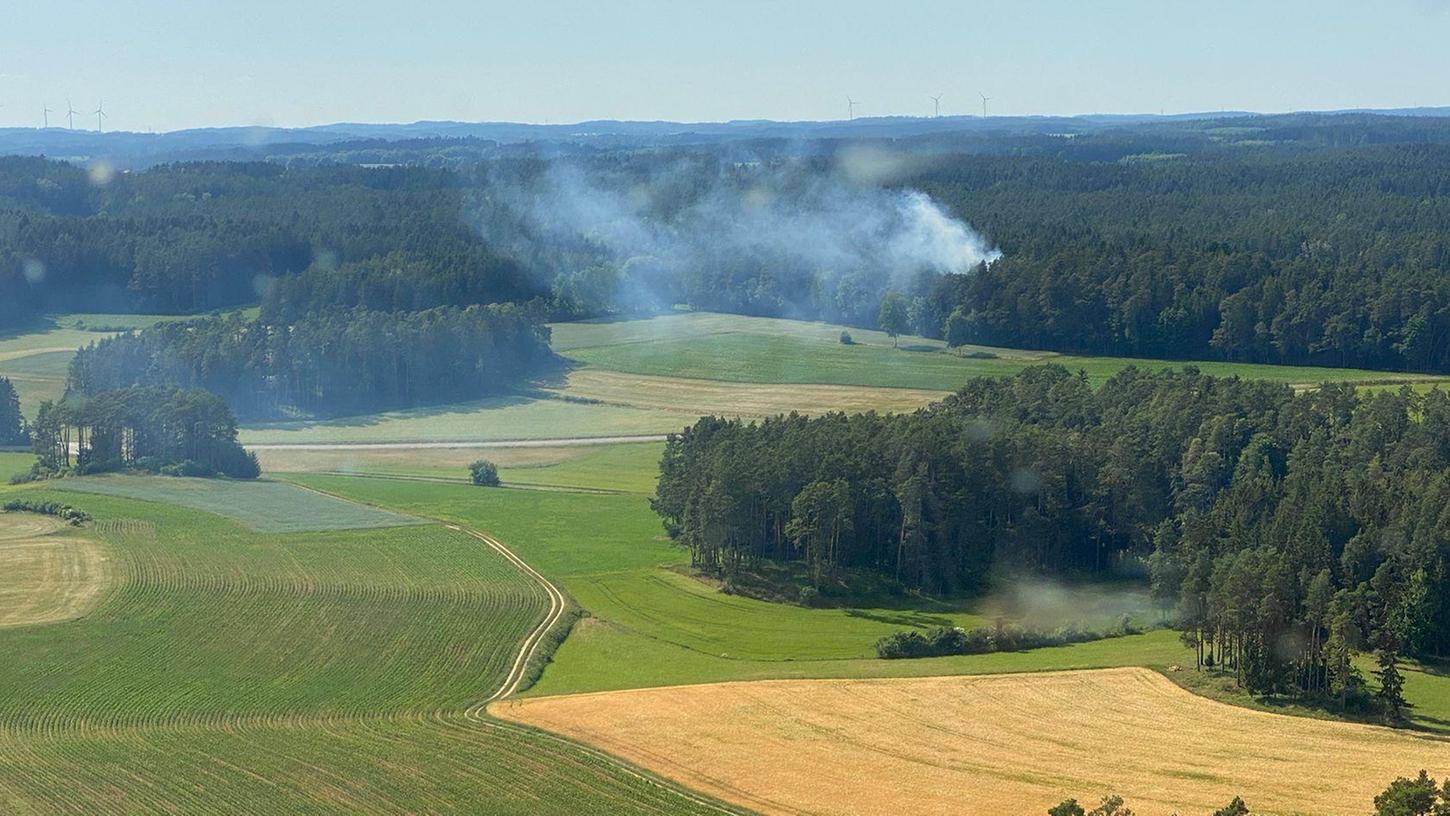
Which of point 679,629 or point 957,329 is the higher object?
point 957,329

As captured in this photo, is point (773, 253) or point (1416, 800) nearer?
point (1416, 800)

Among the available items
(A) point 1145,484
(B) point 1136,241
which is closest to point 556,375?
(B) point 1136,241

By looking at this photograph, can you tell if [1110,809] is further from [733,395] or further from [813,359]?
[813,359]

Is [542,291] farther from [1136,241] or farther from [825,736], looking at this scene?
[825,736]

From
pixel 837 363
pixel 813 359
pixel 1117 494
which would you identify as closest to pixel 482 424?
pixel 837 363

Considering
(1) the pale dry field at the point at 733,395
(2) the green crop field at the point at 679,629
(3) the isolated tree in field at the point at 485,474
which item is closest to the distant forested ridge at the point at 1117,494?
(2) the green crop field at the point at 679,629

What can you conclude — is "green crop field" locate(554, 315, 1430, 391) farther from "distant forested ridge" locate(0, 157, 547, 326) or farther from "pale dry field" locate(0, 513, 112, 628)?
"pale dry field" locate(0, 513, 112, 628)
